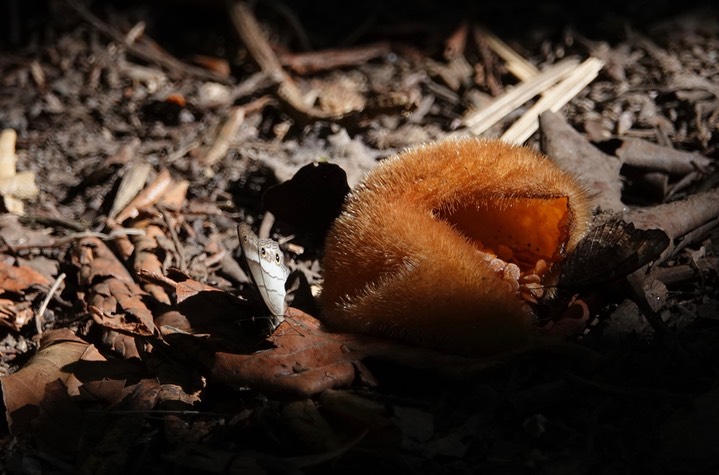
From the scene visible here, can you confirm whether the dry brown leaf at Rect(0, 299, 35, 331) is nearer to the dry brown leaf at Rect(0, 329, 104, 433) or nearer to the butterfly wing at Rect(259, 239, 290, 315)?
the dry brown leaf at Rect(0, 329, 104, 433)

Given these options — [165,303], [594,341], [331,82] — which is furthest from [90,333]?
[331,82]

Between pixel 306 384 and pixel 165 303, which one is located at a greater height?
pixel 306 384

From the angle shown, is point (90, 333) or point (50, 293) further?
point (50, 293)

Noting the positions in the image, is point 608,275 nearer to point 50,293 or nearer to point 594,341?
point 594,341

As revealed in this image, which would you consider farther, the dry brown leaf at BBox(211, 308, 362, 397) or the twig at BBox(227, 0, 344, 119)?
the twig at BBox(227, 0, 344, 119)

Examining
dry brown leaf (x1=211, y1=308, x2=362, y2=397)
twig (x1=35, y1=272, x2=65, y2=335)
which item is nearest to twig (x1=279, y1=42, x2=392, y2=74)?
twig (x1=35, y1=272, x2=65, y2=335)
